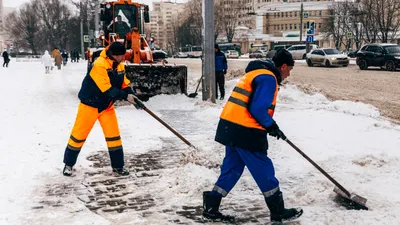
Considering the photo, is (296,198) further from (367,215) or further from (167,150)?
(167,150)

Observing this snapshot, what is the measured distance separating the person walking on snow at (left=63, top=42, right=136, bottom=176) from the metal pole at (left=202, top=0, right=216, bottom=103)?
19.1ft

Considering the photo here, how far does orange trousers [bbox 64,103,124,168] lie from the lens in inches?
209

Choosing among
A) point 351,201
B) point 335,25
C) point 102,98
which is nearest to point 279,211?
point 351,201

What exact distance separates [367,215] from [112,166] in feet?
9.96

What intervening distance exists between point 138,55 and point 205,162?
25.7 ft

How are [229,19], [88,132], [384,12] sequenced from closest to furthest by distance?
[88,132], [384,12], [229,19]

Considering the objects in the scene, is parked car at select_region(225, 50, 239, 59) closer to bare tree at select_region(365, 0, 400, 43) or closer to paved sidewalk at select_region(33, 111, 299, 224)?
bare tree at select_region(365, 0, 400, 43)

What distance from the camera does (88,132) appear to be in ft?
17.7

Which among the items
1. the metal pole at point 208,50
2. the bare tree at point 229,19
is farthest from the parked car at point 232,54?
the metal pole at point 208,50

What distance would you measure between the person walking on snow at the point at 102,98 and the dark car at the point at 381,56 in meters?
20.2

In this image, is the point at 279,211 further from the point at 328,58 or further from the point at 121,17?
the point at 328,58

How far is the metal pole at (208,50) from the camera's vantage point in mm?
10938

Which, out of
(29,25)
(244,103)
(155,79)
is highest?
(29,25)

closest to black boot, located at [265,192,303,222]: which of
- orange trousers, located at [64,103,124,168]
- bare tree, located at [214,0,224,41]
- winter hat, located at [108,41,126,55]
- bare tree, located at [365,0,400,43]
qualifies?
orange trousers, located at [64,103,124,168]
